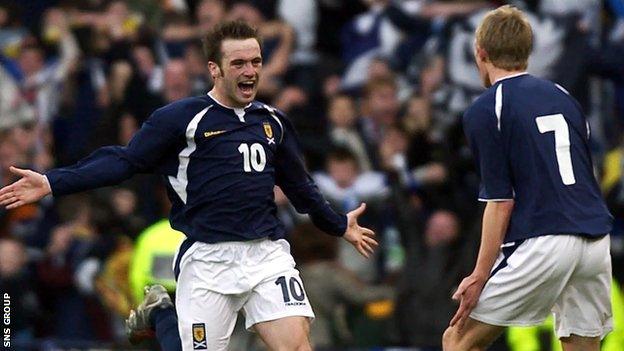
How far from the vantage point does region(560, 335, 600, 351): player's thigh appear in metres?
7.99

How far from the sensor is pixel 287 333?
8.34m

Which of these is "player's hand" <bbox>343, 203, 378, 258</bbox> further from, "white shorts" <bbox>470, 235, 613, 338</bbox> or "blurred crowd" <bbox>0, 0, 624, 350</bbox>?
"blurred crowd" <bbox>0, 0, 624, 350</bbox>

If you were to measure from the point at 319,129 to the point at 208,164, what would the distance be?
505 cm

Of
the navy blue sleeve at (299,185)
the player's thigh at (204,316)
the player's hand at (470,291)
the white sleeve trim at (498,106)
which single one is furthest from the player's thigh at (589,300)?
the player's thigh at (204,316)

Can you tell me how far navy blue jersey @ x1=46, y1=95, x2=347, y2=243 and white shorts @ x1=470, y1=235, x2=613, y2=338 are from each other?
51.6 inches

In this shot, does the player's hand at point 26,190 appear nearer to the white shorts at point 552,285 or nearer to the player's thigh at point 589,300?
the white shorts at point 552,285

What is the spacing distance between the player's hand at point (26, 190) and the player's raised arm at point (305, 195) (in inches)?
52.0

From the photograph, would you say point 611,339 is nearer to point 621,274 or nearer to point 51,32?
point 621,274

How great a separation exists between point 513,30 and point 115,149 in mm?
2118

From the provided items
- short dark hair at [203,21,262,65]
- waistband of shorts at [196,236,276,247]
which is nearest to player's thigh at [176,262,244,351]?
waistband of shorts at [196,236,276,247]

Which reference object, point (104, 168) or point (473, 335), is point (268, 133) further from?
point (473, 335)

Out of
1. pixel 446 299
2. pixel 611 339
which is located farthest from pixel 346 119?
pixel 611 339

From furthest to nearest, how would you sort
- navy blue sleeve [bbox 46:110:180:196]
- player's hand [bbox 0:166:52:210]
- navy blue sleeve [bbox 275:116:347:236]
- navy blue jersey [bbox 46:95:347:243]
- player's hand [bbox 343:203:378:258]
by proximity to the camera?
1. player's hand [bbox 343:203:378:258]
2. navy blue sleeve [bbox 275:116:347:236]
3. navy blue jersey [bbox 46:95:347:243]
4. navy blue sleeve [bbox 46:110:180:196]
5. player's hand [bbox 0:166:52:210]

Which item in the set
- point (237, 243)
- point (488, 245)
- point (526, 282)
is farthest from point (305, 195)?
point (526, 282)
